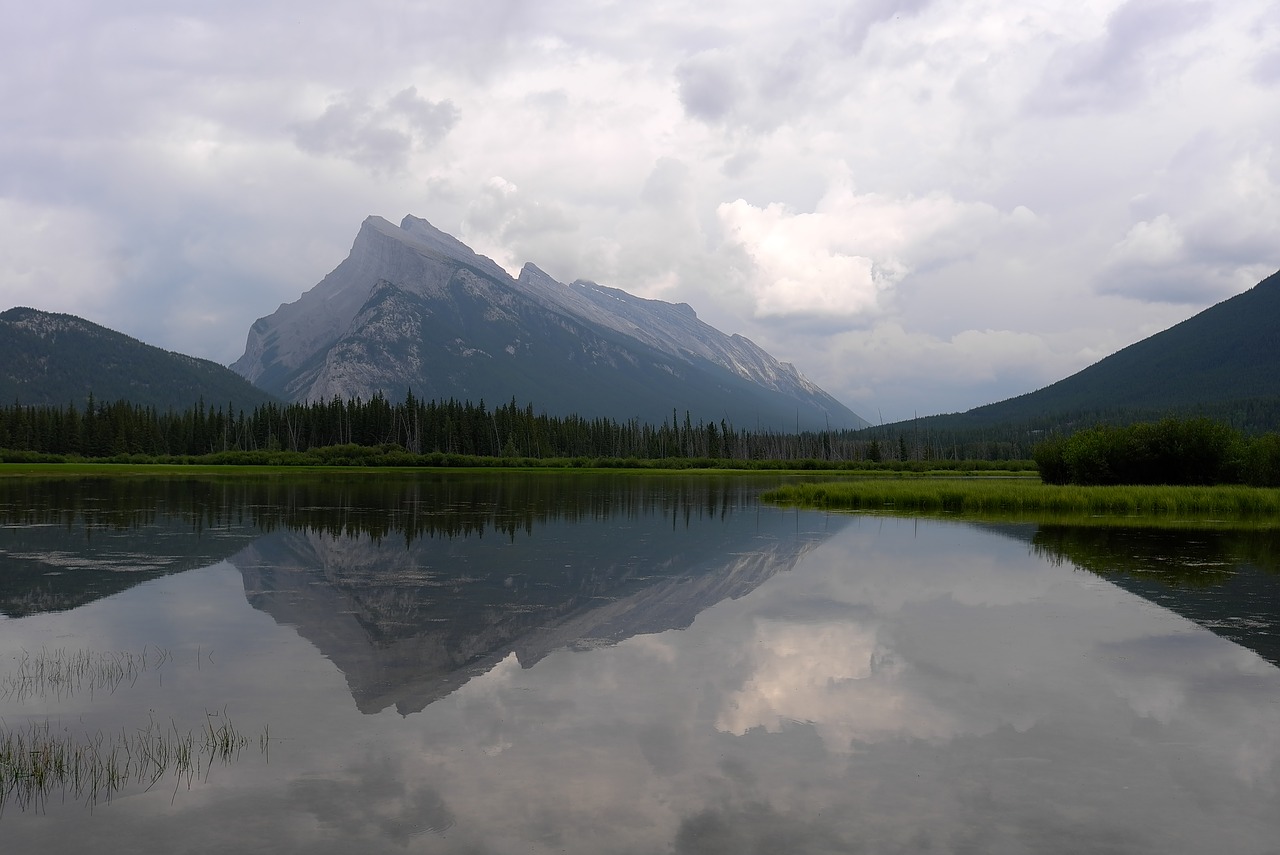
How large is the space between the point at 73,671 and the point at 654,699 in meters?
10.2

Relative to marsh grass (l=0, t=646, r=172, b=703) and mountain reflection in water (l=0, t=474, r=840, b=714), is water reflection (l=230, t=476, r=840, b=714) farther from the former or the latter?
marsh grass (l=0, t=646, r=172, b=703)

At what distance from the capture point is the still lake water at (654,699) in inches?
386

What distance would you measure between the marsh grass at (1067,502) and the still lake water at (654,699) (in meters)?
21.9

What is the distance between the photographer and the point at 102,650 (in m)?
17.2

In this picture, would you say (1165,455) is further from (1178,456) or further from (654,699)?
(654,699)

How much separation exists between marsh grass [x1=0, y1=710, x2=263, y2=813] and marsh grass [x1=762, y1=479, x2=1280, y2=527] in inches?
1881

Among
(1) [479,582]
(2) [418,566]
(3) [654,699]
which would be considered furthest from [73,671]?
(2) [418,566]

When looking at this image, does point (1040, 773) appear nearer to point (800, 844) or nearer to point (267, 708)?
point (800, 844)

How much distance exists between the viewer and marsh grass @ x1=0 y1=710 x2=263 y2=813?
1052 centimetres

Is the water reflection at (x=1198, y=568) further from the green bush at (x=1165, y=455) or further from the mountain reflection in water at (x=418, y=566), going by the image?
the green bush at (x=1165, y=455)

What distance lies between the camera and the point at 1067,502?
56.1 meters

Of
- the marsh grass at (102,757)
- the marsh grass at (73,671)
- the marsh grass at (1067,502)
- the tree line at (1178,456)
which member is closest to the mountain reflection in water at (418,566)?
the marsh grass at (102,757)

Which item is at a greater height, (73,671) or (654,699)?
(73,671)

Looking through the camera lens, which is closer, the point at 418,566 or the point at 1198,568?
the point at 418,566
